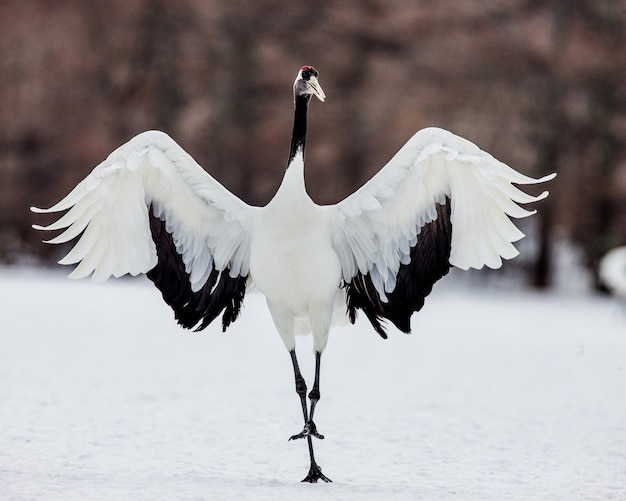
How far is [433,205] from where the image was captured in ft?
19.0

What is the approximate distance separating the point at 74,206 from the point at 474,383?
520 cm

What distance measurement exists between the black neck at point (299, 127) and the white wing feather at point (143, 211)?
0.45 meters

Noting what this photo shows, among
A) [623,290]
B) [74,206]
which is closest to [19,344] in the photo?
[74,206]

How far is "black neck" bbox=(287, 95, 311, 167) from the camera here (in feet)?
19.2

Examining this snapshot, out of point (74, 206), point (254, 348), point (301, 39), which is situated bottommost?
point (254, 348)

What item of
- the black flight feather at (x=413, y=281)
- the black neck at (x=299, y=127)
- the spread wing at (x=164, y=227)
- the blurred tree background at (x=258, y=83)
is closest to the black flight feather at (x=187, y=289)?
the spread wing at (x=164, y=227)

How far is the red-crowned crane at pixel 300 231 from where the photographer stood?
5.65 meters

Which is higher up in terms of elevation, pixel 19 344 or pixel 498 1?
pixel 498 1

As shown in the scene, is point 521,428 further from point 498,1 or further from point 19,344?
point 498,1

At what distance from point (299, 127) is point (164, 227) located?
3.28 feet

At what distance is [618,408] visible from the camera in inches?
336

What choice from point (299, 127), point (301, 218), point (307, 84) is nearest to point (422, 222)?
point (301, 218)

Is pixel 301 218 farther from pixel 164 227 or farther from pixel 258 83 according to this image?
pixel 258 83

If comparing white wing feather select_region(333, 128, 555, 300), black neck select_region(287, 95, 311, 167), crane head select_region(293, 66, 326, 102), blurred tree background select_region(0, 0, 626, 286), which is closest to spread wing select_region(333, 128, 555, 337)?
white wing feather select_region(333, 128, 555, 300)
